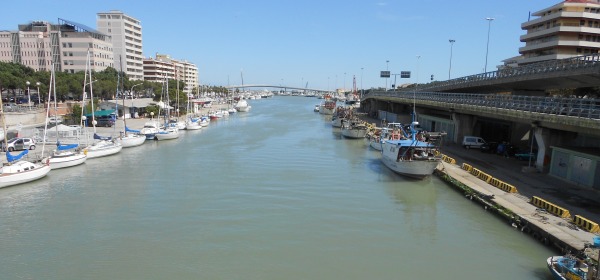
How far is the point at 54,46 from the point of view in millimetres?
112625

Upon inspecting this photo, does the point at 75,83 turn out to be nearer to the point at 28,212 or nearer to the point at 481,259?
the point at 28,212

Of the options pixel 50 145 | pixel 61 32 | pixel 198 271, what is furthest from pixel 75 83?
pixel 198 271

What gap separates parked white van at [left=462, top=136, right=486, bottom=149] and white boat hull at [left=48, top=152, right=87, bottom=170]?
Result: 124 ft

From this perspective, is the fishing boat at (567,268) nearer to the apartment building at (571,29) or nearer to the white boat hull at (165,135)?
the white boat hull at (165,135)

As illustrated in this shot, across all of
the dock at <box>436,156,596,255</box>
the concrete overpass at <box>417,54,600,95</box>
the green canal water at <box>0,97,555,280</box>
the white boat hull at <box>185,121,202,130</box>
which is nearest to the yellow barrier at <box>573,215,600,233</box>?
the dock at <box>436,156,596,255</box>

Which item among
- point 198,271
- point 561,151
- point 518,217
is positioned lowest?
point 198,271

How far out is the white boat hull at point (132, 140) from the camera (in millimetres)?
46916

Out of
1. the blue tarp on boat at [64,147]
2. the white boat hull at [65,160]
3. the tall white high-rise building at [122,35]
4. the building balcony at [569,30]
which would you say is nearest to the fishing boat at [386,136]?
the white boat hull at [65,160]

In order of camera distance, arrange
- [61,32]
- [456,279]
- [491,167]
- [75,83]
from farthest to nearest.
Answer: [61,32] < [75,83] < [491,167] < [456,279]

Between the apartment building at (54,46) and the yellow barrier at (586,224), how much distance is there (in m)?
120

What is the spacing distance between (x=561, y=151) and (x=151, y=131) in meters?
48.2

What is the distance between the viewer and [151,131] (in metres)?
55.5

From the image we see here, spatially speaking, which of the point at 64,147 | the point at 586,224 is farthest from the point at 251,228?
the point at 64,147

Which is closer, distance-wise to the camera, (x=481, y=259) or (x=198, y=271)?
(x=198, y=271)
